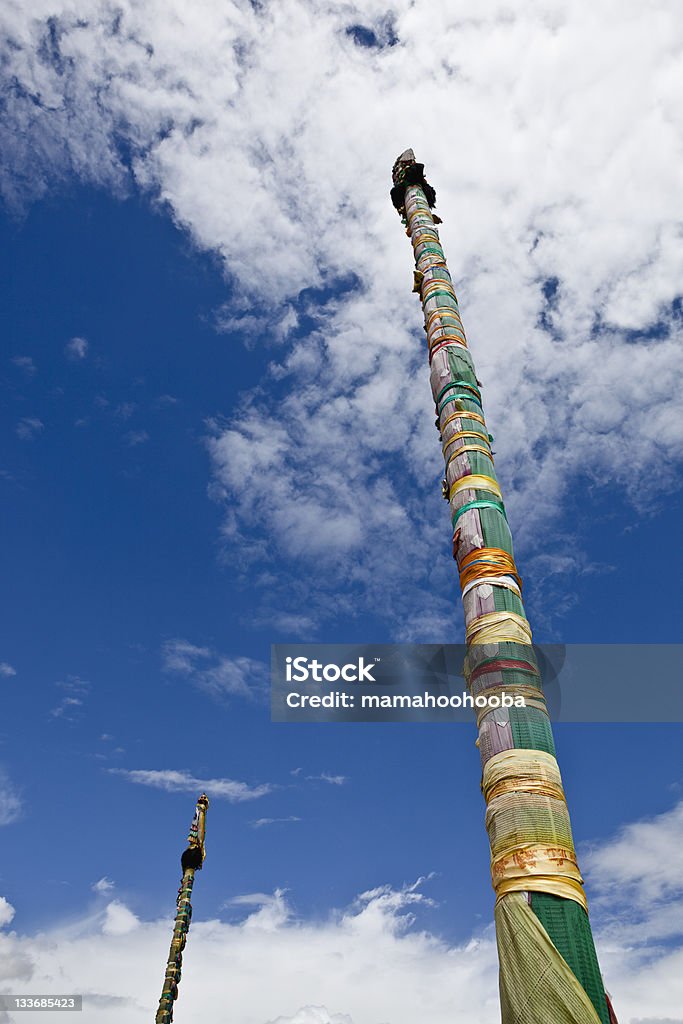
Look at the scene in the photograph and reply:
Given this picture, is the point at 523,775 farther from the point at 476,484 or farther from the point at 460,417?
the point at 460,417

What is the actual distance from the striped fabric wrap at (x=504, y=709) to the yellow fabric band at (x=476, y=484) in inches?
0.5

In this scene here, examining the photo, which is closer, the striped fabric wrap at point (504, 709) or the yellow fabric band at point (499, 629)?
the striped fabric wrap at point (504, 709)

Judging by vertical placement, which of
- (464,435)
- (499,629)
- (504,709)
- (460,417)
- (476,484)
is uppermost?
(460,417)

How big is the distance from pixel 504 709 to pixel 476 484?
2.53 meters

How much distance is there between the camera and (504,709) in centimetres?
568

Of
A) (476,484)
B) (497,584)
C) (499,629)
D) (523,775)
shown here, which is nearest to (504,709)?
(523,775)

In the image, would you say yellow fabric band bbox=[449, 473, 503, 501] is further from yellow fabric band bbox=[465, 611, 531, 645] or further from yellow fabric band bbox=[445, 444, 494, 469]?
yellow fabric band bbox=[465, 611, 531, 645]

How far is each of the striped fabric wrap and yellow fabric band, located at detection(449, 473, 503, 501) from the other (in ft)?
0.04

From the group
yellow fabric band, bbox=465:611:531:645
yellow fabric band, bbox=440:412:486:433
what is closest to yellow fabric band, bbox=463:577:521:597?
yellow fabric band, bbox=465:611:531:645

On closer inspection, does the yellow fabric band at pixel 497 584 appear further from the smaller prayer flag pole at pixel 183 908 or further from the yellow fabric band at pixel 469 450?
the smaller prayer flag pole at pixel 183 908

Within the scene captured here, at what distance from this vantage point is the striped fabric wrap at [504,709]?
4.72m

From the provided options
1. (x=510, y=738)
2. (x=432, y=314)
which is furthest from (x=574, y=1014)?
(x=432, y=314)

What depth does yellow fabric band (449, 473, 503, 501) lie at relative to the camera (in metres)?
7.39

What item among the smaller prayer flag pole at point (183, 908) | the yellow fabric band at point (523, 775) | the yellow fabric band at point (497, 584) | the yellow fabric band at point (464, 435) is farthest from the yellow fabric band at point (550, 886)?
the smaller prayer flag pole at point (183, 908)
